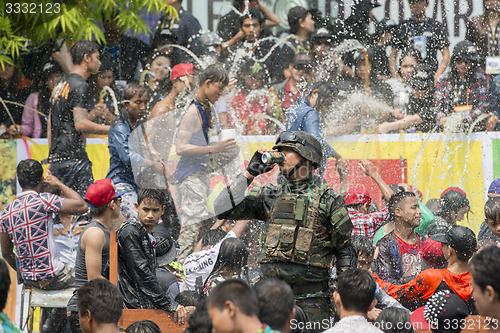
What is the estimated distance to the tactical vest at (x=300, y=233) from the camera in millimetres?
4941

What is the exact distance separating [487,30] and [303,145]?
617 centimetres

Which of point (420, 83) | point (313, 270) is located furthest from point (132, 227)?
point (420, 83)

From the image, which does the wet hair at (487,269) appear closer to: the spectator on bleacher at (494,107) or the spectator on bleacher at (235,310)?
the spectator on bleacher at (235,310)

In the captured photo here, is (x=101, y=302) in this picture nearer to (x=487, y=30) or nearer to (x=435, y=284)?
(x=435, y=284)

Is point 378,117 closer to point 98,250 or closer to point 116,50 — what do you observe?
point 116,50

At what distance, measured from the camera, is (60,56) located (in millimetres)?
9695

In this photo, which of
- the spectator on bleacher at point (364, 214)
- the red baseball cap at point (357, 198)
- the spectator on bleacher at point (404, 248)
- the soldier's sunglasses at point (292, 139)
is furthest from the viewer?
the red baseball cap at point (357, 198)

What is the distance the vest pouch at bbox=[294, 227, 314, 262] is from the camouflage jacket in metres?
0.09

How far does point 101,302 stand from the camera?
4195mm

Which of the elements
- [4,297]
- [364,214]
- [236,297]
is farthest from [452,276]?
[4,297]

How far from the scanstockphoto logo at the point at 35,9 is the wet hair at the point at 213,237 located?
137 inches

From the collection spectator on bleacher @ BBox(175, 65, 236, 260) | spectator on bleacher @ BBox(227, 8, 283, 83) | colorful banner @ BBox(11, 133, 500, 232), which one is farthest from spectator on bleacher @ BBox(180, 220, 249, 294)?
spectator on bleacher @ BBox(227, 8, 283, 83)

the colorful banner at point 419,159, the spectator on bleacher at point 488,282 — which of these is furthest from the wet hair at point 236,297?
the colorful banner at point 419,159

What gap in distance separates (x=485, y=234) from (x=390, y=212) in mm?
921
